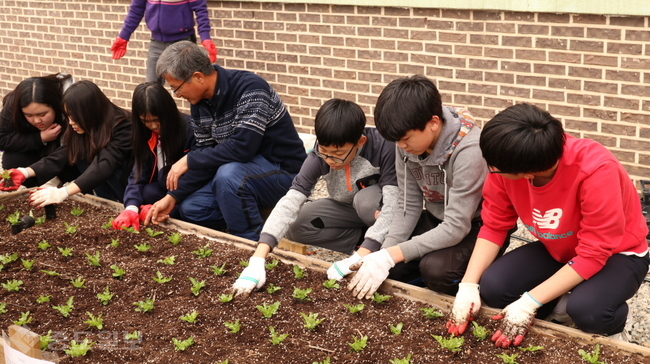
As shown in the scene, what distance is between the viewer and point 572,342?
109 inches

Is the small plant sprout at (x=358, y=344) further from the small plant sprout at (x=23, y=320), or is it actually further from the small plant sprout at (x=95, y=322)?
the small plant sprout at (x=23, y=320)

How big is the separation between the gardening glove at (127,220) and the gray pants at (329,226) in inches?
35.5

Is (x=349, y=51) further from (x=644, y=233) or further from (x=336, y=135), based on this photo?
(x=644, y=233)

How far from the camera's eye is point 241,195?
4195 millimetres

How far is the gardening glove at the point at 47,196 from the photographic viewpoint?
170 inches

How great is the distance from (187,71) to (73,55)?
15.9 feet

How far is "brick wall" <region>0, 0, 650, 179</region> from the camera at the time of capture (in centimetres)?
484

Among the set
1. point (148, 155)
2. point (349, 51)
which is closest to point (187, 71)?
point (148, 155)

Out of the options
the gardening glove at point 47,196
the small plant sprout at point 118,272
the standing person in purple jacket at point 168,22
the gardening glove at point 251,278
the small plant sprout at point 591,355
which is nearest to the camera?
the small plant sprout at point 591,355

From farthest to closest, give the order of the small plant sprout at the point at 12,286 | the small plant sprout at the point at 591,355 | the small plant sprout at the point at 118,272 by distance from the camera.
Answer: the small plant sprout at the point at 118,272
the small plant sprout at the point at 12,286
the small plant sprout at the point at 591,355

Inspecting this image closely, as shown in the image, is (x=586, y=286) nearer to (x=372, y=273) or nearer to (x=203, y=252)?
(x=372, y=273)

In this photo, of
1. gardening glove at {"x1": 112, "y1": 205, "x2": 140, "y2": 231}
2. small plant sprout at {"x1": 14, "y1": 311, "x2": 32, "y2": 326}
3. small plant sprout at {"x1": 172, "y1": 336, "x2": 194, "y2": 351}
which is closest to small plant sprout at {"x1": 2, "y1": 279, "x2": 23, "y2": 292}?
small plant sprout at {"x1": 14, "y1": 311, "x2": 32, "y2": 326}

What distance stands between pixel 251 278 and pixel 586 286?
145cm

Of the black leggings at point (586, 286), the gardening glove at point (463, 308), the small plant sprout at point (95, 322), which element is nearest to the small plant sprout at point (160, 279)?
the small plant sprout at point (95, 322)
